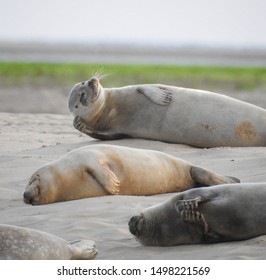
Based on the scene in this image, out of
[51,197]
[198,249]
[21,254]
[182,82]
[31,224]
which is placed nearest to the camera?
[21,254]

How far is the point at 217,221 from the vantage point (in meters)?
6.34

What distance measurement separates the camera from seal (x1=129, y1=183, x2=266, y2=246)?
20.6 feet

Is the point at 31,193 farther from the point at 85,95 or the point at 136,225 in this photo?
Result: the point at 85,95

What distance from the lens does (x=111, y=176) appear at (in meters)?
7.80

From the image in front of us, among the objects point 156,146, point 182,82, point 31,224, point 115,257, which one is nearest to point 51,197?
point 31,224

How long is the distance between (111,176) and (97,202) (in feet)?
1.02

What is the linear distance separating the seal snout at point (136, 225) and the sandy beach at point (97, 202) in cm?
8

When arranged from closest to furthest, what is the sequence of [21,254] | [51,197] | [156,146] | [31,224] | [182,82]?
[21,254] → [31,224] → [51,197] → [156,146] → [182,82]

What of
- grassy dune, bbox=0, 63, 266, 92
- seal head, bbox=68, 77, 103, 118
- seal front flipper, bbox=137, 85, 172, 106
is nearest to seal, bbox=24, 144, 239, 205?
seal front flipper, bbox=137, 85, 172, 106

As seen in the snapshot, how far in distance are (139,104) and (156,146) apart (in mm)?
708

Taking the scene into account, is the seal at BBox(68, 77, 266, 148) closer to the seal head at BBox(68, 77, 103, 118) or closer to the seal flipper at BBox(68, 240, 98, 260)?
the seal head at BBox(68, 77, 103, 118)

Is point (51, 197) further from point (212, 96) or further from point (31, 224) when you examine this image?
point (212, 96)

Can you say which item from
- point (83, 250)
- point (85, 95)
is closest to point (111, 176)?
point (83, 250)

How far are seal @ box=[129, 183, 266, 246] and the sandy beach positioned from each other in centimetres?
7
